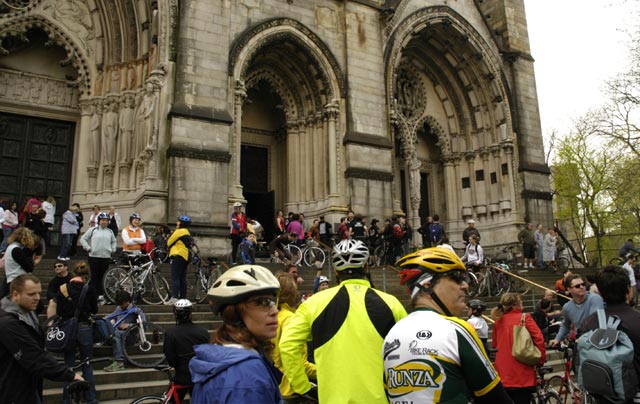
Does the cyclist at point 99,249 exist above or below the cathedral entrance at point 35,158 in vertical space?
below

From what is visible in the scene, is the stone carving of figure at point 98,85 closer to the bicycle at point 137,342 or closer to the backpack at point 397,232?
the backpack at point 397,232

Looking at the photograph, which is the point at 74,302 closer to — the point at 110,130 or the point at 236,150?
the point at 236,150

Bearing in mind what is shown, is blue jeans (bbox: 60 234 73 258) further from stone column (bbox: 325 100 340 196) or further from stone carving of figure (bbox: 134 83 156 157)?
stone column (bbox: 325 100 340 196)

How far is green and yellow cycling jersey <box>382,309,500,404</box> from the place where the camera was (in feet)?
7.10

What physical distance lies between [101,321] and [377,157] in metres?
12.3

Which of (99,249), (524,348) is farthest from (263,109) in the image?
(524,348)

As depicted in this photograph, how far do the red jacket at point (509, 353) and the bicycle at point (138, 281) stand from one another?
644 cm

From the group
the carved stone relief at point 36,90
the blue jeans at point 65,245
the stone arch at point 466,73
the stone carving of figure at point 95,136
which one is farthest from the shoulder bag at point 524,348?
the stone arch at point 466,73

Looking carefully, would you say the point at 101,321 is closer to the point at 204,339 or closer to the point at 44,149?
the point at 204,339

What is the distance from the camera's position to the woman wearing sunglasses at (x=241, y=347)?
179 cm

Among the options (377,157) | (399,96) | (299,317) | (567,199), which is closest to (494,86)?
(399,96)

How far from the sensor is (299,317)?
3.18 m

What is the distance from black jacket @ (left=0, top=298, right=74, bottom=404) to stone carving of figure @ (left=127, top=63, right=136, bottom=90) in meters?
13.4

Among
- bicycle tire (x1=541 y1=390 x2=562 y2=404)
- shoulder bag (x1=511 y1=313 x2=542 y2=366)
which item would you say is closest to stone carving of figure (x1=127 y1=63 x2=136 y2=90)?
shoulder bag (x1=511 y1=313 x2=542 y2=366)
